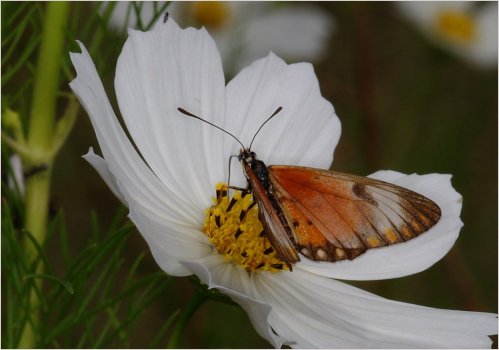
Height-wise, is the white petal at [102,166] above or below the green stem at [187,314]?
above

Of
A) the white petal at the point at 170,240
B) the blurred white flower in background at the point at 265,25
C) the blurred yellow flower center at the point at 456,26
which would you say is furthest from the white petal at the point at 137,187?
the blurred yellow flower center at the point at 456,26

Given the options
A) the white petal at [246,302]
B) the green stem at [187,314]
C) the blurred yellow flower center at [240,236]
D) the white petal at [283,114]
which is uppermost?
the white petal at [283,114]

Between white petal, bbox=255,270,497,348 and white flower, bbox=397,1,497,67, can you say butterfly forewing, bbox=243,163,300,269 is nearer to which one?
white petal, bbox=255,270,497,348

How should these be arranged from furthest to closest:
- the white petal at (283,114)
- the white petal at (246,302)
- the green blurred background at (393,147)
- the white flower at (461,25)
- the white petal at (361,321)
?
1. the white flower at (461,25)
2. the green blurred background at (393,147)
3. the white petal at (283,114)
4. the white petal at (361,321)
5. the white petal at (246,302)

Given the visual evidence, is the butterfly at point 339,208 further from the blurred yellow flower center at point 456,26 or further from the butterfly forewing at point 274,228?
the blurred yellow flower center at point 456,26

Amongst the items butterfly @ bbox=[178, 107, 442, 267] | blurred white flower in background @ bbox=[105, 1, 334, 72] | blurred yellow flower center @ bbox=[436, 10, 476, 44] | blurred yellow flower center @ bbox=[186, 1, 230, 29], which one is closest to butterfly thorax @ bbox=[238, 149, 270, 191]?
butterfly @ bbox=[178, 107, 442, 267]

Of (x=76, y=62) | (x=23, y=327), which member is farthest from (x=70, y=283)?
(x=76, y=62)
